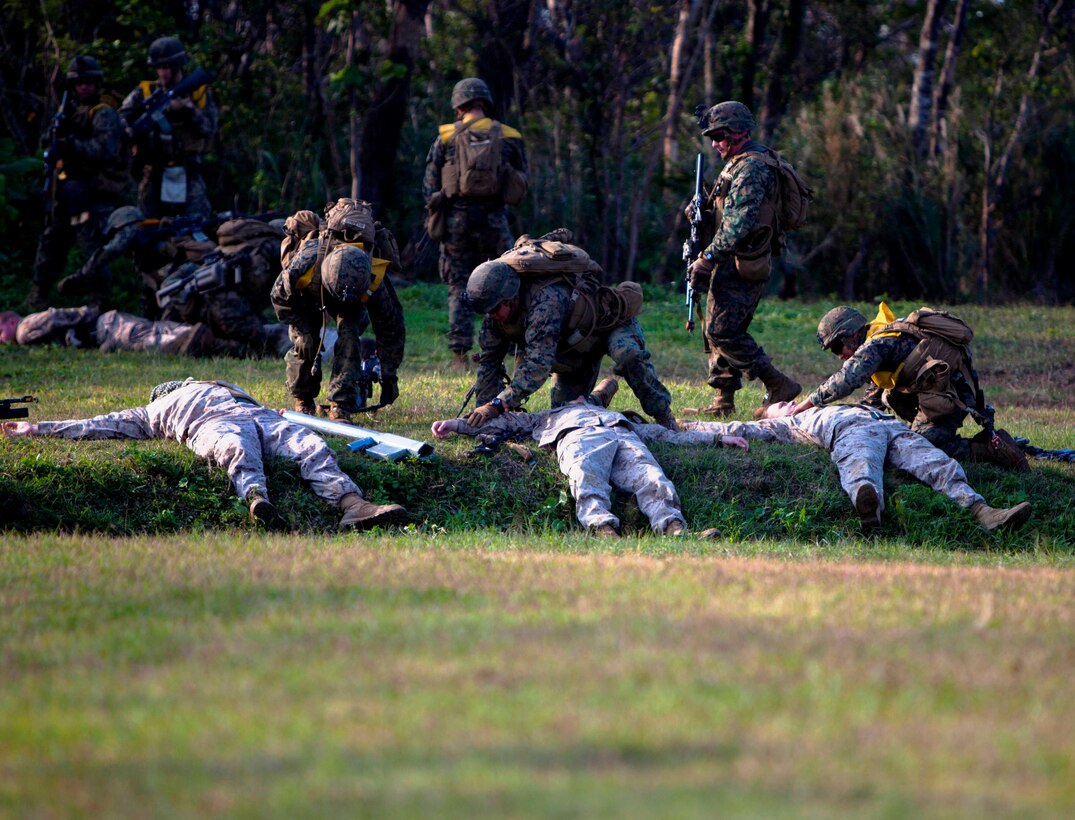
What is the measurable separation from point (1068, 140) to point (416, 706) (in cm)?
1767

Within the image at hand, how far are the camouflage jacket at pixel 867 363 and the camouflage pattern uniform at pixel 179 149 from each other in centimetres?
797

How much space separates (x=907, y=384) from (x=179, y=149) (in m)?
8.83

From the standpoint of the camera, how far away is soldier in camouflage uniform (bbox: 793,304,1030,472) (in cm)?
901

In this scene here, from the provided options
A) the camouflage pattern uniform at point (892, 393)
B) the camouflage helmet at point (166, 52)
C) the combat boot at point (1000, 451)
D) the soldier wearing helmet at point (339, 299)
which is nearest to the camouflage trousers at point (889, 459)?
the camouflage pattern uniform at point (892, 393)

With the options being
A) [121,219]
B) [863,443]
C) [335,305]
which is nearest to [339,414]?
[335,305]

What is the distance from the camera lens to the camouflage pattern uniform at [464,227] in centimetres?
1290

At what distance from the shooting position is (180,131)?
14.8 meters

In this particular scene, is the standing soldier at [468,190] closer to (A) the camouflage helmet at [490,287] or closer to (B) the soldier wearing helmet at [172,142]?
(B) the soldier wearing helmet at [172,142]

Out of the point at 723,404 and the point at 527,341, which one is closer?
the point at 527,341

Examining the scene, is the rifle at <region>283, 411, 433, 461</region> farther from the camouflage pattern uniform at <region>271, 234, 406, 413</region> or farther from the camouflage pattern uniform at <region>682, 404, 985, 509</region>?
the camouflage pattern uniform at <region>682, 404, 985, 509</region>

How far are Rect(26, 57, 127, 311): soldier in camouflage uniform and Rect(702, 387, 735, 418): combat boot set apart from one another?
6944 mm

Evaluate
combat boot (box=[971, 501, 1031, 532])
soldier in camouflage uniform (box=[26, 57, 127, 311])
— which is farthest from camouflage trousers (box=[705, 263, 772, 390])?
soldier in camouflage uniform (box=[26, 57, 127, 311])

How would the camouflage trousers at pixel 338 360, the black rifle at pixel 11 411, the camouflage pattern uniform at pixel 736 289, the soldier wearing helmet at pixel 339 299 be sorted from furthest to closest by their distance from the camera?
the camouflage pattern uniform at pixel 736 289, the camouflage trousers at pixel 338 360, the soldier wearing helmet at pixel 339 299, the black rifle at pixel 11 411

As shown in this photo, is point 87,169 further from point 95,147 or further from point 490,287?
point 490,287
